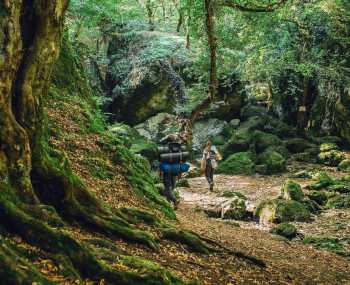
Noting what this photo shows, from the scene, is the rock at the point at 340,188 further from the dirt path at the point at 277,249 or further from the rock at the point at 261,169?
the rock at the point at 261,169

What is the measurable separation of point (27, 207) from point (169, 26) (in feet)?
108

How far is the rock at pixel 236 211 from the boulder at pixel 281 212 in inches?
18.9

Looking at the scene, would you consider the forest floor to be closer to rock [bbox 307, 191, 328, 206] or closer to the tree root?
the tree root

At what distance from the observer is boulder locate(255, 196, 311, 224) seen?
14.6m

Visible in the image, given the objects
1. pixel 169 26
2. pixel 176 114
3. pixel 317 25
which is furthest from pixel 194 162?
pixel 169 26

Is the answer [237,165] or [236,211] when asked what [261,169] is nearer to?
[237,165]

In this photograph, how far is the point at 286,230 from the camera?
13117mm

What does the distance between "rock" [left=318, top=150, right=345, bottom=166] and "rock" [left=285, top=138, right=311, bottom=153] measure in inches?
76.3

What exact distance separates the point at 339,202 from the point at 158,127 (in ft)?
48.2

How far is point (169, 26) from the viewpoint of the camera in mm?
36094

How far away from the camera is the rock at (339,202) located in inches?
643

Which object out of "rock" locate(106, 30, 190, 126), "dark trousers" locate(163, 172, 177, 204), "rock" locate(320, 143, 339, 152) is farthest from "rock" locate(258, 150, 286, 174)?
"dark trousers" locate(163, 172, 177, 204)

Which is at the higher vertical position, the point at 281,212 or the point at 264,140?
the point at 264,140

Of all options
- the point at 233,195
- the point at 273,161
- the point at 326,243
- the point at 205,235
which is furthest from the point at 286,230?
the point at 273,161
